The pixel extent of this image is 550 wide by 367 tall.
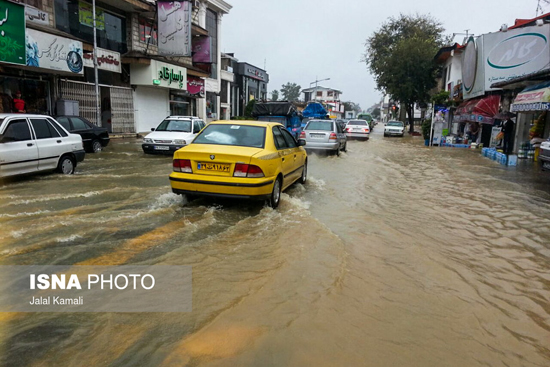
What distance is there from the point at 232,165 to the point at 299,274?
97.7 inches

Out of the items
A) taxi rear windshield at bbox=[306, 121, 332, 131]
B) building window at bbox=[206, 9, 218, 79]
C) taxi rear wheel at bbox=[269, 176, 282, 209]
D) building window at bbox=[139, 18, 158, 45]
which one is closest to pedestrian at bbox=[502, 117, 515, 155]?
taxi rear windshield at bbox=[306, 121, 332, 131]

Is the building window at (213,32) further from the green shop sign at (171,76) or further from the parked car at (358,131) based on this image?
the parked car at (358,131)

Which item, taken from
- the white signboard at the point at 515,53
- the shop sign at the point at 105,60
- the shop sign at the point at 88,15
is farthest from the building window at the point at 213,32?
the white signboard at the point at 515,53

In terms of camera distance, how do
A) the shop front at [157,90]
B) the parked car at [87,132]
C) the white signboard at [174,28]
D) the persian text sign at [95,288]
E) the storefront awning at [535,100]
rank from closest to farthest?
1. the persian text sign at [95,288]
2. the storefront awning at [535,100]
3. the parked car at [87,132]
4. the white signboard at [174,28]
5. the shop front at [157,90]

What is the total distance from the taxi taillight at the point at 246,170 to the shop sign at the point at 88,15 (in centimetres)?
1789

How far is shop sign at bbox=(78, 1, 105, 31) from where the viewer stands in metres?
19.6

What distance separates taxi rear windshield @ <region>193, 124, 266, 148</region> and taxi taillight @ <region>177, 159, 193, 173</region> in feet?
2.01

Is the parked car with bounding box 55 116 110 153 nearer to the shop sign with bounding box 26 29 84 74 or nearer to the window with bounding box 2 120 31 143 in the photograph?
the shop sign with bounding box 26 29 84 74

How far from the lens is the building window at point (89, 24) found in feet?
61.3

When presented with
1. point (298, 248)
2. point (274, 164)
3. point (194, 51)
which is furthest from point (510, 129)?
point (194, 51)

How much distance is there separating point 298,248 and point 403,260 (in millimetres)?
1270

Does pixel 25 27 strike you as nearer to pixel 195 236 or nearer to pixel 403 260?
pixel 195 236

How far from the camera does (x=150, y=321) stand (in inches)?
125

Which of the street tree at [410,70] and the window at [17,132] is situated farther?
the street tree at [410,70]
